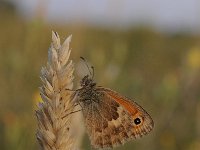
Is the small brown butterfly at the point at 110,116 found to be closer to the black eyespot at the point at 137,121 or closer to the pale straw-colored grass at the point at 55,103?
the black eyespot at the point at 137,121

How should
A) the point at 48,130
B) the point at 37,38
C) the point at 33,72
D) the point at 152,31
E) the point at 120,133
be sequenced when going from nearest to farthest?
the point at 48,130, the point at 120,133, the point at 37,38, the point at 33,72, the point at 152,31

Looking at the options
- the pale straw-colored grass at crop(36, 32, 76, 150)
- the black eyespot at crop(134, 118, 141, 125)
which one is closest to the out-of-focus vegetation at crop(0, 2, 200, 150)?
the black eyespot at crop(134, 118, 141, 125)

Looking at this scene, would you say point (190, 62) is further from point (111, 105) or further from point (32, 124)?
point (111, 105)

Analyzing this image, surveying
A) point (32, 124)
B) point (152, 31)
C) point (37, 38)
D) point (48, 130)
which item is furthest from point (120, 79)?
point (152, 31)

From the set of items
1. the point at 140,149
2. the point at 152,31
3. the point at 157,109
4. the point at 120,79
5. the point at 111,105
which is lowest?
the point at 111,105

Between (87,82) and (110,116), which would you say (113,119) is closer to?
(110,116)

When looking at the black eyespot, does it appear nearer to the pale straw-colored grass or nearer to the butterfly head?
the butterfly head

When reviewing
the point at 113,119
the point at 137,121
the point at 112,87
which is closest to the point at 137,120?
the point at 137,121
